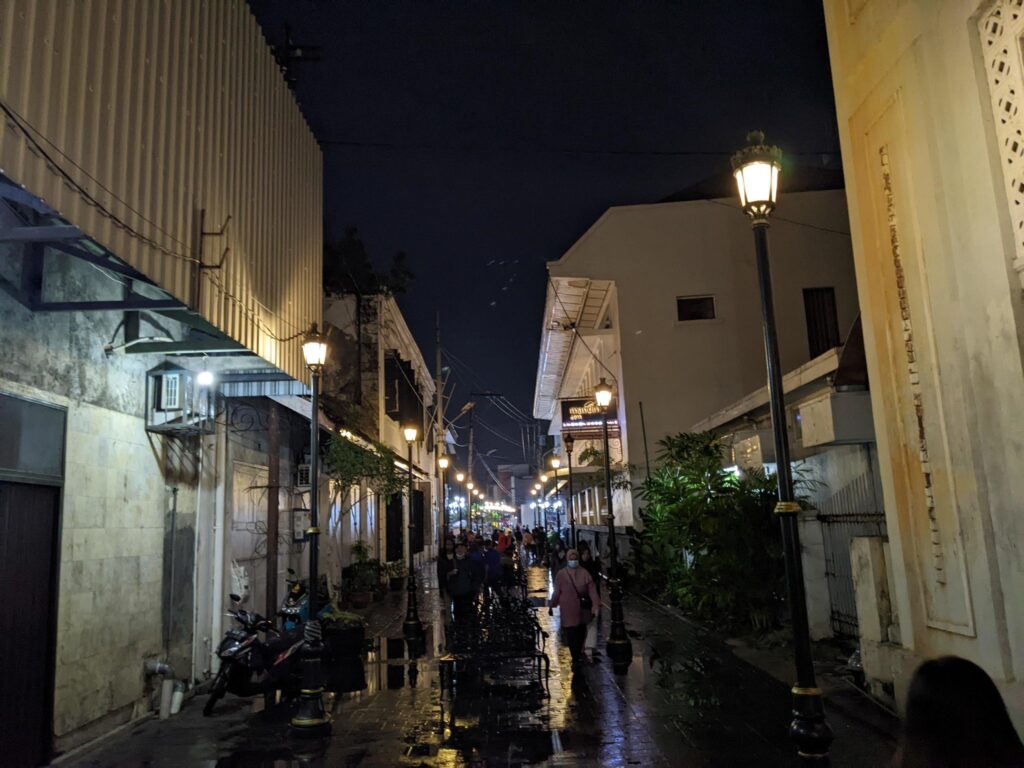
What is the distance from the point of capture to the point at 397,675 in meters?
12.0

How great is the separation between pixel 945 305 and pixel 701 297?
20.3m

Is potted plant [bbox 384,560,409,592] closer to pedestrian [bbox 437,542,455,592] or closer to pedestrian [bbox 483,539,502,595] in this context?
pedestrian [bbox 437,542,455,592]

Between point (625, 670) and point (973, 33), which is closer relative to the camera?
point (973, 33)

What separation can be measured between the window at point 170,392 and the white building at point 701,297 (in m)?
18.1

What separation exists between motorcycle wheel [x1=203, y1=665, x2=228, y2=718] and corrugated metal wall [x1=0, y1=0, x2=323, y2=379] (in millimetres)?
4208

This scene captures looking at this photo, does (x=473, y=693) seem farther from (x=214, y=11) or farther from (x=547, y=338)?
(x=547, y=338)

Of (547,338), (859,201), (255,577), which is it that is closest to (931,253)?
(859,201)

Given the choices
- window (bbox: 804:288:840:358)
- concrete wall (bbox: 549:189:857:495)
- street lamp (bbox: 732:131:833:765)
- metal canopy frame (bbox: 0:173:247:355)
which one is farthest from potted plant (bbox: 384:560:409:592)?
street lamp (bbox: 732:131:833:765)

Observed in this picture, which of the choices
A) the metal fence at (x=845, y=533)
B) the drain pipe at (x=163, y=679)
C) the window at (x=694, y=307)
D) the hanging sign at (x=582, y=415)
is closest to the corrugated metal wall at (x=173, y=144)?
the drain pipe at (x=163, y=679)

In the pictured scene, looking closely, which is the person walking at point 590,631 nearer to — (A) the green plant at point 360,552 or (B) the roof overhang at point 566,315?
(A) the green plant at point 360,552

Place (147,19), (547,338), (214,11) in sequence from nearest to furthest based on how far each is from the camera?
(147,19)
(214,11)
(547,338)

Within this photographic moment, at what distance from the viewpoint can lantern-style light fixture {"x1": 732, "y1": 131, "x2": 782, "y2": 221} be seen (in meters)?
6.69

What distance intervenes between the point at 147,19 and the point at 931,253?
8.09 meters

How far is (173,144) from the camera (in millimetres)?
8406
